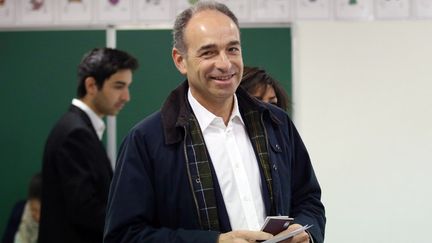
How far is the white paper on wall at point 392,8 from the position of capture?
350cm

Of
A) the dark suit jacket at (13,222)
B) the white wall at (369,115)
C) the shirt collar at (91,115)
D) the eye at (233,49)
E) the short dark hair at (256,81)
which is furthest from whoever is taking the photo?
the white wall at (369,115)

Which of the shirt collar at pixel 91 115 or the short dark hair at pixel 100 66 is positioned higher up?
the short dark hair at pixel 100 66

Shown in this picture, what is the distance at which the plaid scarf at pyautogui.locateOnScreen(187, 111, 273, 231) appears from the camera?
1.50 m

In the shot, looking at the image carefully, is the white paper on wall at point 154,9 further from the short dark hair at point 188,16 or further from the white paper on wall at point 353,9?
the short dark hair at point 188,16

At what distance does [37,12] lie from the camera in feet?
11.7

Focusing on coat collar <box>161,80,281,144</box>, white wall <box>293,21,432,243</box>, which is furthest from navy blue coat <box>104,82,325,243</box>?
white wall <box>293,21,432,243</box>

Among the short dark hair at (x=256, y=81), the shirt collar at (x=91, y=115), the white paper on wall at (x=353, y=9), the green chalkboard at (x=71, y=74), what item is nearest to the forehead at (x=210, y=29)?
the short dark hair at (x=256, y=81)

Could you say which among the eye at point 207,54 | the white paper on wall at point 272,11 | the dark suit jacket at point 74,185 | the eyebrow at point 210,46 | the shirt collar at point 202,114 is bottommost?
the dark suit jacket at point 74,185

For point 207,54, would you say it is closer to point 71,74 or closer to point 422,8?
point 71,74

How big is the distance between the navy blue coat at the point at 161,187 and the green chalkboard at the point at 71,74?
6.22ft

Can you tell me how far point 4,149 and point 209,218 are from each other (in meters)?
2.39

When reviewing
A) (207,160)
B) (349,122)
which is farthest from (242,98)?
(349,122)

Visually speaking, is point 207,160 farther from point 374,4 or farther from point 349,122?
point 374,4

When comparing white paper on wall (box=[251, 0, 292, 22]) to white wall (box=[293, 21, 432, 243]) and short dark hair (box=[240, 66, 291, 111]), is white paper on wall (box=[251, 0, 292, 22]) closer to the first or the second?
white wall (box=[293, 21, 432, 243])
